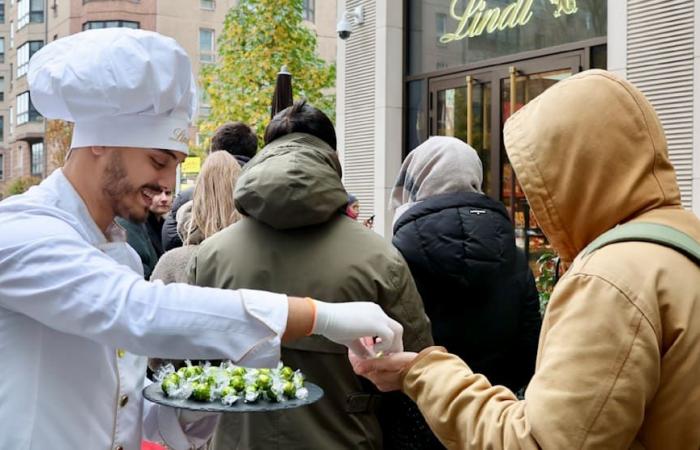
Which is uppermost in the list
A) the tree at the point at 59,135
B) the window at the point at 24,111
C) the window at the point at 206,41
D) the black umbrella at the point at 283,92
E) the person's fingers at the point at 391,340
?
the window at the point at 206,41

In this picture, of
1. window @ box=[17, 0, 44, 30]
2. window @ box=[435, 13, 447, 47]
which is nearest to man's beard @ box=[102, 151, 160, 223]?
window @ box=[435, 13, 447, 47]

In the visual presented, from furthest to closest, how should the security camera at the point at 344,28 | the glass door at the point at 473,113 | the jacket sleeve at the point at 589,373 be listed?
the security camera at the point at 344,28
the glass door at the point at 473,113
the jacket sleeve at the point at 589,373

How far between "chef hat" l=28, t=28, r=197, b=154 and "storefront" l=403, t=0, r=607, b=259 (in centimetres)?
728

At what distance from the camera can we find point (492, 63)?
32.2 ft

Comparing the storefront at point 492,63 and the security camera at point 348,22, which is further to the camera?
the security camera at point 348,22

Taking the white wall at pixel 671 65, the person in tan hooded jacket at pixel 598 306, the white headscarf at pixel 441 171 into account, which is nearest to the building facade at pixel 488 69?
the white wall at pixel 671 65

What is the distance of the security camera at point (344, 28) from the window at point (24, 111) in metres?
51.4

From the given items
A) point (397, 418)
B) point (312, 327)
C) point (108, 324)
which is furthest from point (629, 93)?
point (397, 418)

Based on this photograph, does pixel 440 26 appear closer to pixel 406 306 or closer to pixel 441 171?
pixel 441 171

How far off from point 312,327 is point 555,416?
21.4 inches

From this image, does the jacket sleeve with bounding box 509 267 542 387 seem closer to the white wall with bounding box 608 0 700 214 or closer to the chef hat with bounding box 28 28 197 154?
the chef hat with bounding box 28 28 197 154

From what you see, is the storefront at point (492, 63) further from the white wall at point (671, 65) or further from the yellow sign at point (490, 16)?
the white wall at point (671, 65)

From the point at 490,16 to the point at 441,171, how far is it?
23.3 feet

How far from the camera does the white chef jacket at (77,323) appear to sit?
1.63 metres
